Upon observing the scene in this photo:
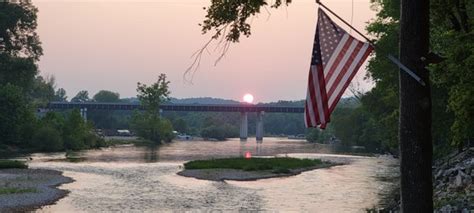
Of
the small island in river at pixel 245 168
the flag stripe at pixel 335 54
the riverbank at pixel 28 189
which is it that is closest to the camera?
the flag stripe at pixel 335 54

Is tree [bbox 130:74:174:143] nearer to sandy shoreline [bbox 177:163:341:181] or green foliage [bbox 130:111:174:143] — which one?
green foliage [bbox 130:111:174:143]

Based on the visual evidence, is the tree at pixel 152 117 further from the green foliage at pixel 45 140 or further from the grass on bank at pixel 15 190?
the grass on bank at pixel 15 190

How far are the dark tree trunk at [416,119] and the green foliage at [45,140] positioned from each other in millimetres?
90381

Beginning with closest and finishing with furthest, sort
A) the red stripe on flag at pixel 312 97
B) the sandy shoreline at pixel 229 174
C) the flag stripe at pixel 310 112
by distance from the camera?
the red stripe on flag at pixel 312 97, the flag stripe at pixel 310 112, the sandy shoreline at pixel 229 174

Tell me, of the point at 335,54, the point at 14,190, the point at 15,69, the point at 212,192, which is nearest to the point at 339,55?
the point at 335,54

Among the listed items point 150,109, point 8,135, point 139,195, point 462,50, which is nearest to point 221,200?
point 139,195

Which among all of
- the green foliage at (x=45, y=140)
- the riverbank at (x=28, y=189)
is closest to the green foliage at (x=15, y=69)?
the green foliage at (x=45, y=140)

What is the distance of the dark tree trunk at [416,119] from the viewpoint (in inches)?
348

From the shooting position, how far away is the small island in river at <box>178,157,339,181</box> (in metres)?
51.6

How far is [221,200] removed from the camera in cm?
3488

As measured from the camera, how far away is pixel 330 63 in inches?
Result: 400

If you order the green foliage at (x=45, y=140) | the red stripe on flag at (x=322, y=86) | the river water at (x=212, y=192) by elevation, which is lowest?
the river water at (x=212, y=192)

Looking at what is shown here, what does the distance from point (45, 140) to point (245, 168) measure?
4833cm

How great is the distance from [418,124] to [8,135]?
8962cm
